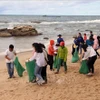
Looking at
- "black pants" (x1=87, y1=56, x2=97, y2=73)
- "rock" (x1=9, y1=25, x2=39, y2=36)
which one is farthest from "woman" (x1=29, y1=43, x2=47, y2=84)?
"rock" (x1=9, y1=25, x2=39, y2=36)

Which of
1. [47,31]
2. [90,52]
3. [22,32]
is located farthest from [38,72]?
[47,31]

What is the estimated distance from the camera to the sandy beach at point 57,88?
7.86 m

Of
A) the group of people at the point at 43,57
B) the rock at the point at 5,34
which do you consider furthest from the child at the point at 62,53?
the rock at the point at 5,34

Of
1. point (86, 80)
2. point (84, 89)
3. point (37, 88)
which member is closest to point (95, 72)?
point (86, 80)

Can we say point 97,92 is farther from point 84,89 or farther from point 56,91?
point 56,91

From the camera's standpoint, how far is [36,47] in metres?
8.45

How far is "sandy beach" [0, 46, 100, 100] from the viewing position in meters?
7.86

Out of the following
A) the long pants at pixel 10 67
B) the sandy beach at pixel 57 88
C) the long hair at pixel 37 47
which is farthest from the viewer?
the long pants at pixel 10 67

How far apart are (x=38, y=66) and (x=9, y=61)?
183 centimetres

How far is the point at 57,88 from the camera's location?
858cm

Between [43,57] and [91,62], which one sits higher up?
[43,57]

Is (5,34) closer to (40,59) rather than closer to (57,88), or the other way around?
(40,59)

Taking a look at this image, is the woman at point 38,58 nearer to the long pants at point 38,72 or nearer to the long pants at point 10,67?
the long pants at point 38,72

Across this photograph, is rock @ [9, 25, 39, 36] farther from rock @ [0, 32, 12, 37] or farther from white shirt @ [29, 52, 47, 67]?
white shirt @ [29, 52, 47, 67]
